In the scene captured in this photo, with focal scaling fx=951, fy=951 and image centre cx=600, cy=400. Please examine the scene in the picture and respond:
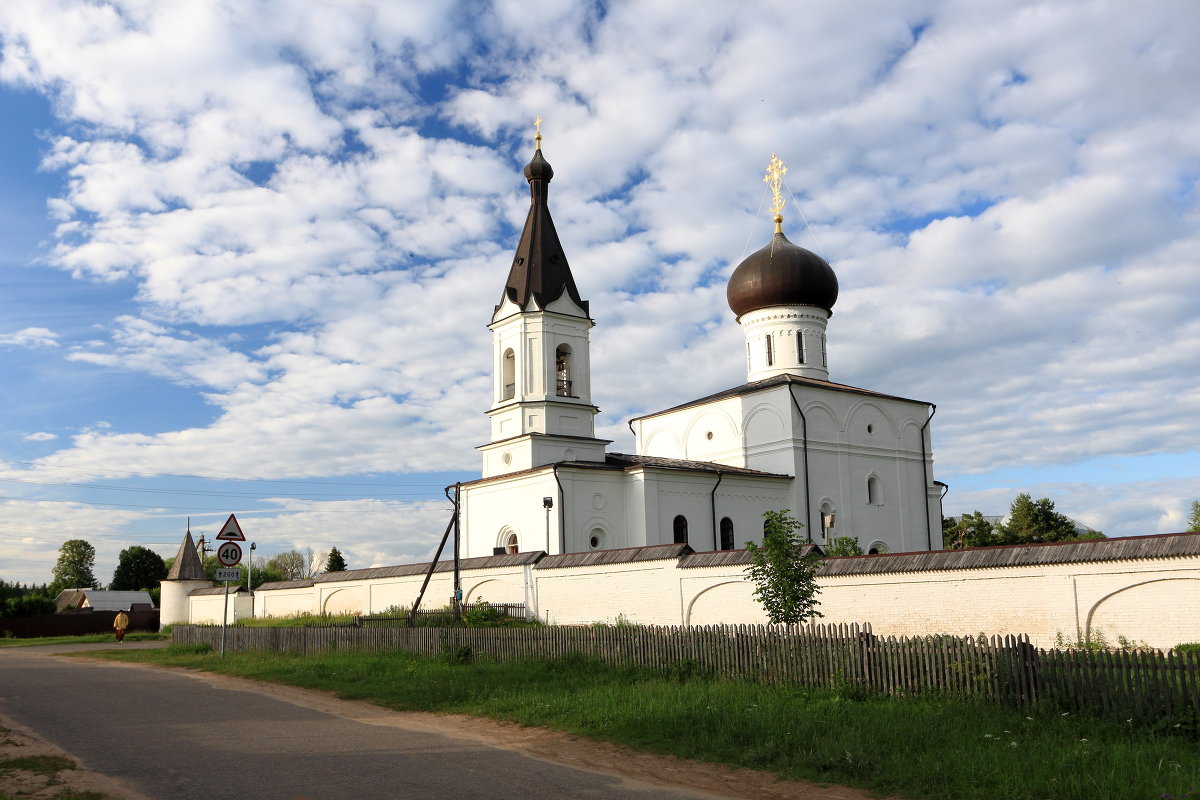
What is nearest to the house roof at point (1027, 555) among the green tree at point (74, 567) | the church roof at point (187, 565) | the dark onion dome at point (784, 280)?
the dark onion dome at point (784, 280)

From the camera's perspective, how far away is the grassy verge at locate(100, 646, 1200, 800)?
7.57 meters

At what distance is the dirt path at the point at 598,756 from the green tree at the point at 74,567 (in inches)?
3470

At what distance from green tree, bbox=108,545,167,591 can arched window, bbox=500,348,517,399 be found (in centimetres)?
5854

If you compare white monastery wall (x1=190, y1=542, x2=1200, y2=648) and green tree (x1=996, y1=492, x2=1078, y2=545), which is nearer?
white monastery wall (x1=190, y1=542, x2=1200, y2=648)

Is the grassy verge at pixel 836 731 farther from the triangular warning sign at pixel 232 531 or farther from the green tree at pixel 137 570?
the green tree at pixel 137 570

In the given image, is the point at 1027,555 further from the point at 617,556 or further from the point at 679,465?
the point at 679,465

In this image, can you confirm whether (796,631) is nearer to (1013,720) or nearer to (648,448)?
(1013,720)

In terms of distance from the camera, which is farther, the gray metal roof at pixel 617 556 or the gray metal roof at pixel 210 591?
the gray metal roof at pixel 210 591

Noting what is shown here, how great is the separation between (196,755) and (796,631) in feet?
24.1

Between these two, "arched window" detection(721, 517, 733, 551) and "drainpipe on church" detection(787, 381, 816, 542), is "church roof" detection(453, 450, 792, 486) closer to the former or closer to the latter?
"drainpipe on church" detection(787, 381, 816, 542)

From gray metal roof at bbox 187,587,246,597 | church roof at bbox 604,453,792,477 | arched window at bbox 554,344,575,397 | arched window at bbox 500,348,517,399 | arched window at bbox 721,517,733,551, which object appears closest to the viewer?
church roof at bbox 604,453,792,477

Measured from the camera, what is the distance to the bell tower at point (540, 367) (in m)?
29.6

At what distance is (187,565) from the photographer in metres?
39.2

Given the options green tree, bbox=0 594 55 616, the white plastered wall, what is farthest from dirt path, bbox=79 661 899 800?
green tree, bbox=0 594 55 616
